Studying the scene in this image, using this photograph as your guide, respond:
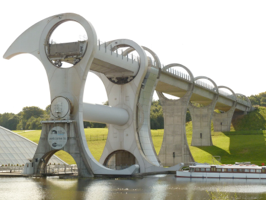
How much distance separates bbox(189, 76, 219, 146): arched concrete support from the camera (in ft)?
281

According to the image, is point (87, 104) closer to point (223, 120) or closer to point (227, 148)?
point (227, 148)

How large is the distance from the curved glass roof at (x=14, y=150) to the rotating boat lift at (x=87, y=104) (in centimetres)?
823

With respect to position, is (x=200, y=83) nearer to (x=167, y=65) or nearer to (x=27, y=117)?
(x=167, y=65)

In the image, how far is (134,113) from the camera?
53062 millimetres

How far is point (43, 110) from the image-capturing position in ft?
547

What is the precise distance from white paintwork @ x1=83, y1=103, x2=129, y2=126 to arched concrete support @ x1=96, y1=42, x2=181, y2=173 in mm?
1343

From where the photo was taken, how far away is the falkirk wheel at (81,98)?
43125mm

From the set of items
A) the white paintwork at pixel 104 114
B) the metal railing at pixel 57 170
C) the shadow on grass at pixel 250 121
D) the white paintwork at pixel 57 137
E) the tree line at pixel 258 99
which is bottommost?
the metal railing at pixel 57 170

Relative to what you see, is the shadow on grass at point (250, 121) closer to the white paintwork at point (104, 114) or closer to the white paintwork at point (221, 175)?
the white paintwork at point (221, 175)

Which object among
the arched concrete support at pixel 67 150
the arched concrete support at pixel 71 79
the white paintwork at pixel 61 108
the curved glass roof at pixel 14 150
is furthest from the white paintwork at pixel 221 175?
the curved glass roof at pixel 14 150

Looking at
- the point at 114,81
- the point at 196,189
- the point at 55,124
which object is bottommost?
the point at 196,189

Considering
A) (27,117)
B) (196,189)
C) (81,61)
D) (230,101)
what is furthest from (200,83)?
(27,117)

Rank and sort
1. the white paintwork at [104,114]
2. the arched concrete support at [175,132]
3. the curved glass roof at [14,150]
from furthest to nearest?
1. the arched concrete support at [175,132]
2. the curved glass roof at [14,150]
3. the white paintwork at [104,114]

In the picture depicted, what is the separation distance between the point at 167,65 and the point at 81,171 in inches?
1166
